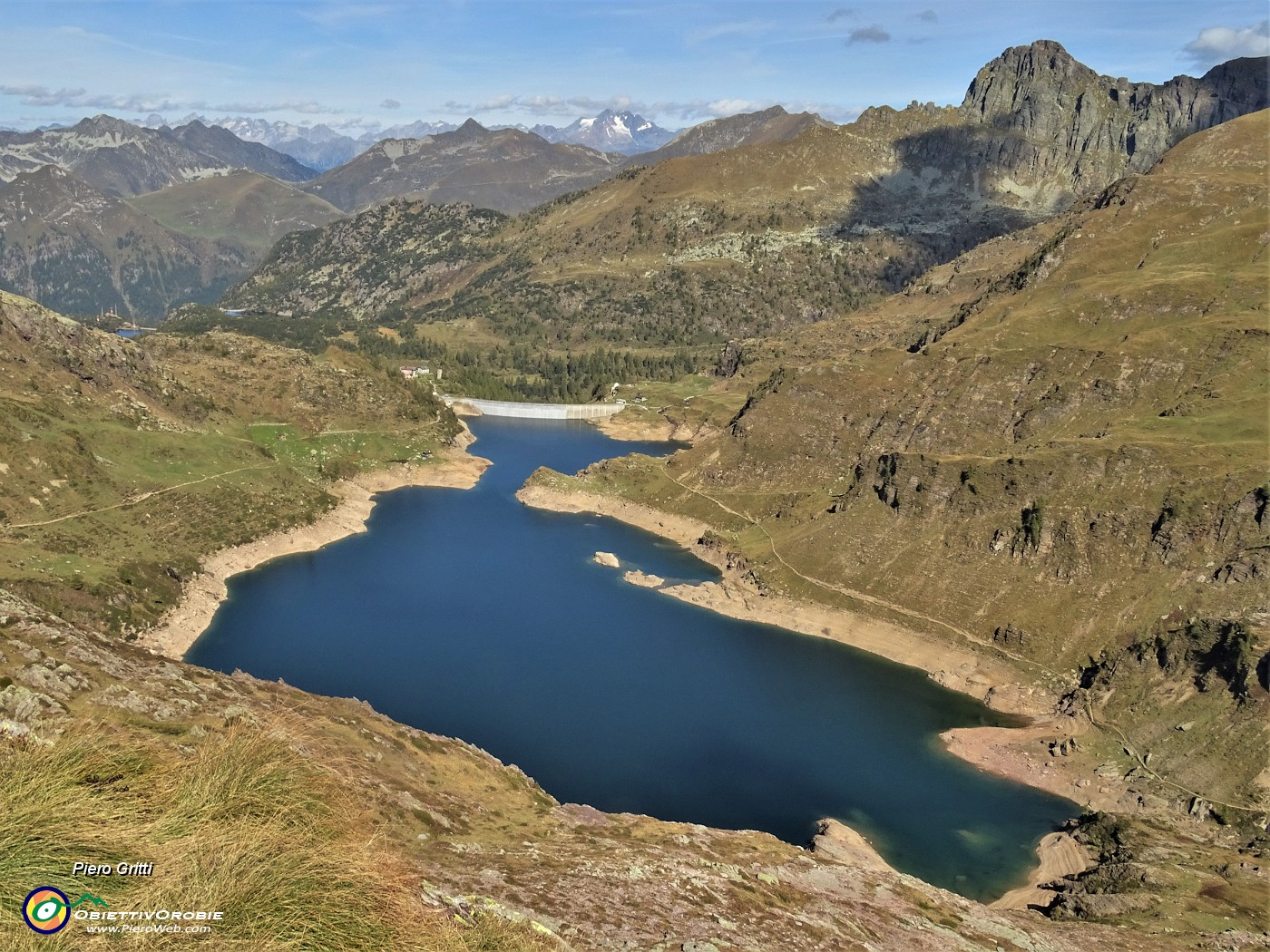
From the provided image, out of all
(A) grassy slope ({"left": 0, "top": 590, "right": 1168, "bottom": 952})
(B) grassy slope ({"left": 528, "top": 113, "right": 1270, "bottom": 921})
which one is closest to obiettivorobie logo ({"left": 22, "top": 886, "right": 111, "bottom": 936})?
(A) grassy slope ({"left": 0, "top": 590, "right": 1168, "bottom": 952})

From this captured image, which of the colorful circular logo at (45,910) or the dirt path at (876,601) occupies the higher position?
the colorful circular logo at (45,910)

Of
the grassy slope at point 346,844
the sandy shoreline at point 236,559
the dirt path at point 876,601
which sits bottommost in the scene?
the sandy shoreline at point 236,559

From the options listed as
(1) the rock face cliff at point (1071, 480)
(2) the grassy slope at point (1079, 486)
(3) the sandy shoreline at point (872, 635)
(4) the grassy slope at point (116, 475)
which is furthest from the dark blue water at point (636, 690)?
(1) the rock face cliff at point (1071, 480)

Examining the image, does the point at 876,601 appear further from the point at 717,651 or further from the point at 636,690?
the point at 636,690

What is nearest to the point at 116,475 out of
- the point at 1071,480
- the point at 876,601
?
the point at 876,601

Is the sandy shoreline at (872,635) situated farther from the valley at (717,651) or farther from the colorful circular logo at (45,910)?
the colorful circular logo at (45,910)

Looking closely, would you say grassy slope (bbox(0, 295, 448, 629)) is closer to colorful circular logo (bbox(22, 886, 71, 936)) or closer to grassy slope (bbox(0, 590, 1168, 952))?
grassy slope (bbox(0, 590, 1168, 952))

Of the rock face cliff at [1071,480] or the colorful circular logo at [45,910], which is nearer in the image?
the colorful circular logo at [45,910]

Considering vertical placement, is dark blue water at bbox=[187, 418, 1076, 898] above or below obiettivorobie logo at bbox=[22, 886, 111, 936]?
below
